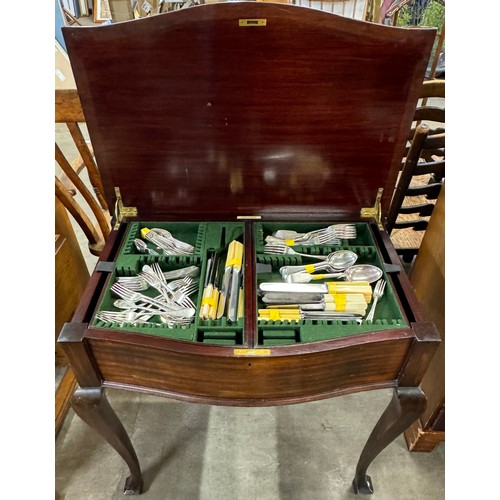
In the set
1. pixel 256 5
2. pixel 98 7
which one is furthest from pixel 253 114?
pixel 98 7

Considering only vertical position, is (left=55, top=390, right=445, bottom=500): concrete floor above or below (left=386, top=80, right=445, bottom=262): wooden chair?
below

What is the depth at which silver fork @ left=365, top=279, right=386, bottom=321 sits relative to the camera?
84cm

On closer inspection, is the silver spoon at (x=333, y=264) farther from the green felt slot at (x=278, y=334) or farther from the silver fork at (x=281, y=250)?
the green felt slot at (x=278, y=334)

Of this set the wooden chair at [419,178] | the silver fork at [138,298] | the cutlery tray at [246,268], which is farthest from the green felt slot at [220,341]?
the wooden chair at [419,178]

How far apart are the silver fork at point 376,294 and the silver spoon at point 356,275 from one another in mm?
14

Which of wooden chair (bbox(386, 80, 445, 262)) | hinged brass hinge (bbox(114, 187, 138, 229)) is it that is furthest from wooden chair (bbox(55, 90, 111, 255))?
wooden chair (bbox(386, 80, 445, 262))

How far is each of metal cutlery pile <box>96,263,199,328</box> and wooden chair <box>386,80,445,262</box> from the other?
0.84m

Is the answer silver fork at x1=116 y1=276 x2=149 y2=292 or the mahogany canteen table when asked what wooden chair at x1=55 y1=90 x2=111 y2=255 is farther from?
silver fork at x1=116 y1=276 x2=149 y2=292

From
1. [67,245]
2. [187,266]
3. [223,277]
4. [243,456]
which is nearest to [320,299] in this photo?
[223,277]

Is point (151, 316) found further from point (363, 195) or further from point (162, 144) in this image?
point (363, 195)

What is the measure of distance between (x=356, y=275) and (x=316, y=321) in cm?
17

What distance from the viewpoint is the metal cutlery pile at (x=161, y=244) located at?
39.0 inches

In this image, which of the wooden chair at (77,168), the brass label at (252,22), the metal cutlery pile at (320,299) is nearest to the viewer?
the brass label at (252,22)

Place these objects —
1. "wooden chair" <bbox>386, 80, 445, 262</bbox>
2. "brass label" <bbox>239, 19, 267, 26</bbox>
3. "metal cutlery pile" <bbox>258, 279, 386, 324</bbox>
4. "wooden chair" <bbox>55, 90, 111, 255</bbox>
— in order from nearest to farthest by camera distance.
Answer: "brass label" <bbox>239, 19, 267, 26</bbox> < "metal cutlery pile" <bbox>258, 279, 386, 324</bbox> < "wooden chair" <bbox>55, 90, 111, 255</bbox> < "wooden chair" <bbox>386, 80, 445, 262</bbox>
